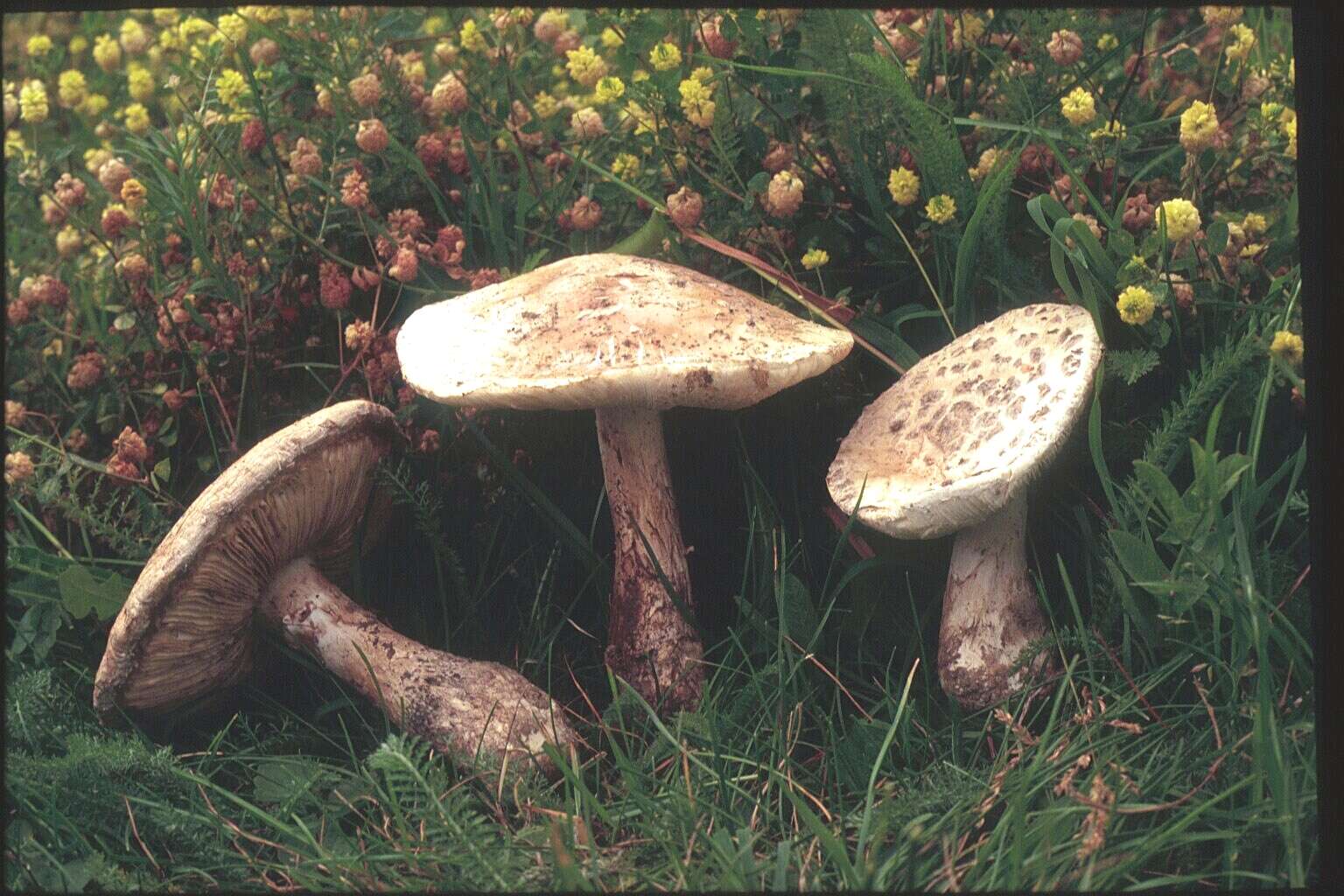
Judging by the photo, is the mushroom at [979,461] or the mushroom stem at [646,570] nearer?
the mushroom at [979,461]

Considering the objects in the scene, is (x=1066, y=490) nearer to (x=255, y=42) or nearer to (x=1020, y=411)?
(x=1020, y=411)

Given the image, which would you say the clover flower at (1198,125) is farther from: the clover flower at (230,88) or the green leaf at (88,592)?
the green leaf at (88,592)

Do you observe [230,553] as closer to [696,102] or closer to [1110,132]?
[696,102]

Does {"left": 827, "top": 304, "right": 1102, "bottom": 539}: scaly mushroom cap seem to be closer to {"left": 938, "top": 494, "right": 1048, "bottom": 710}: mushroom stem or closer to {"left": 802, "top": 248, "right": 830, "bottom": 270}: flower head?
{"left": 938, "top": 494, "right": 1048, "bottom": 710}: mushroom stem

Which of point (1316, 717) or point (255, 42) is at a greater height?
point (255, 42)

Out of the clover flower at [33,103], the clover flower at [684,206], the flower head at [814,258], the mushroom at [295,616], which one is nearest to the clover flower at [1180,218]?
the flower head at [814,258]

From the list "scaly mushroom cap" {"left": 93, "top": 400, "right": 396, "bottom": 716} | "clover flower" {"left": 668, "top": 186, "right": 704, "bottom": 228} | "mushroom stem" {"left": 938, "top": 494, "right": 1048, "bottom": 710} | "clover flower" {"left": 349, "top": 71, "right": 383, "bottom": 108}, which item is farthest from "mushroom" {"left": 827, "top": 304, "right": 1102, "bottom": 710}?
"clover flower" {"left": 349, "top": 71, "right": 383, "bottom": 108}

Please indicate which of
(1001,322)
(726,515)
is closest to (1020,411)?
(1001,322)
